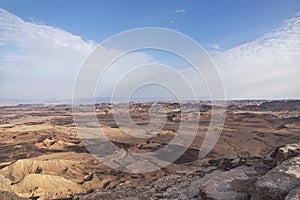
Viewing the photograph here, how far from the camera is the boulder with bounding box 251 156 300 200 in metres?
5.94

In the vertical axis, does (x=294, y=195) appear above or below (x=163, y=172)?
above

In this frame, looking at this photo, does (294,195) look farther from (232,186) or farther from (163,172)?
(163,172)

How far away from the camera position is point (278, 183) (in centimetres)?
621

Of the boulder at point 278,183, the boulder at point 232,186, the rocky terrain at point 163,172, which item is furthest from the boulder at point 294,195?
the boulder at point 232,186

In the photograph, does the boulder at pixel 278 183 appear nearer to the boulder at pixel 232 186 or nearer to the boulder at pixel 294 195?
the boulder at pixel 294 195

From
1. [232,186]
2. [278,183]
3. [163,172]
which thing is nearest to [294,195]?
[278,183]

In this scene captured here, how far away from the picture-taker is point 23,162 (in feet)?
60.4

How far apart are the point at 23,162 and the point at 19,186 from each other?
4649 mm

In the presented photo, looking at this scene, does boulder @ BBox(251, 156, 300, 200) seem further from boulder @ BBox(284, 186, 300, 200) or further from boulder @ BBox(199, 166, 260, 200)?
boulder @ BBox(199, 166, 260, 200)

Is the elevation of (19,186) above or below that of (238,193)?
below

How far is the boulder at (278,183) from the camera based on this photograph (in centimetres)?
594

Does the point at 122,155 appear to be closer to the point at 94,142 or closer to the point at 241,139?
the point at 94,142

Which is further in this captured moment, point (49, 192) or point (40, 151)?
point (40, 151)

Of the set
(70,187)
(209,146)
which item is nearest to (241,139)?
(209,146)
